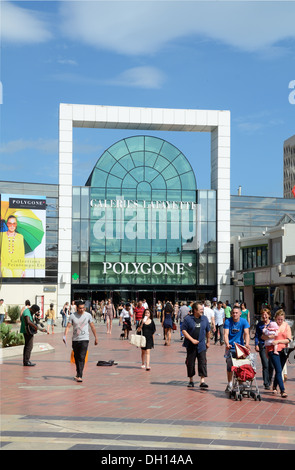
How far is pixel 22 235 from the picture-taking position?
2132 inches

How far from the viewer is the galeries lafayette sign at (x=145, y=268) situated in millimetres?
56656

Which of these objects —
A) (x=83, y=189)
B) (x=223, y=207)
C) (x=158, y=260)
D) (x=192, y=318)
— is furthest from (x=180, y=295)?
(x=192, y=318)

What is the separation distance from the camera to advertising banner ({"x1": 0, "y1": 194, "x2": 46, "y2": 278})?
53688 millimetres

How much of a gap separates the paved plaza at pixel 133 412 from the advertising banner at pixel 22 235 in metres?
37.6

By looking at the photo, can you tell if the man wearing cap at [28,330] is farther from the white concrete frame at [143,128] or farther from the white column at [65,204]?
the white concrete frame at [143,128]

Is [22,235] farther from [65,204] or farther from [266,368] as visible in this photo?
[266,368]

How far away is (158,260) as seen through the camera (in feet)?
188

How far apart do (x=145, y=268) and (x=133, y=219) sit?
4.30 m

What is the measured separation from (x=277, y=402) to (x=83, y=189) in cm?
4656

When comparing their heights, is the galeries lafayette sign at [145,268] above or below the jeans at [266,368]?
above

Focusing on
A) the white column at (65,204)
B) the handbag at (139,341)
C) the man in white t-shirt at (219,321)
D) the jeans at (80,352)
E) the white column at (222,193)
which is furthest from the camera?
the white column at (222,193)

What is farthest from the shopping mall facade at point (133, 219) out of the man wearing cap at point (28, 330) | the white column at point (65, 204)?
the man wearing cap at point (28, 330)

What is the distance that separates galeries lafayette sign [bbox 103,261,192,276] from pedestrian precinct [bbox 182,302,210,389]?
4324 cm

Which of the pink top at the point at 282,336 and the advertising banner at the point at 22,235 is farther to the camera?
the advertising banner at the point at 22,235
